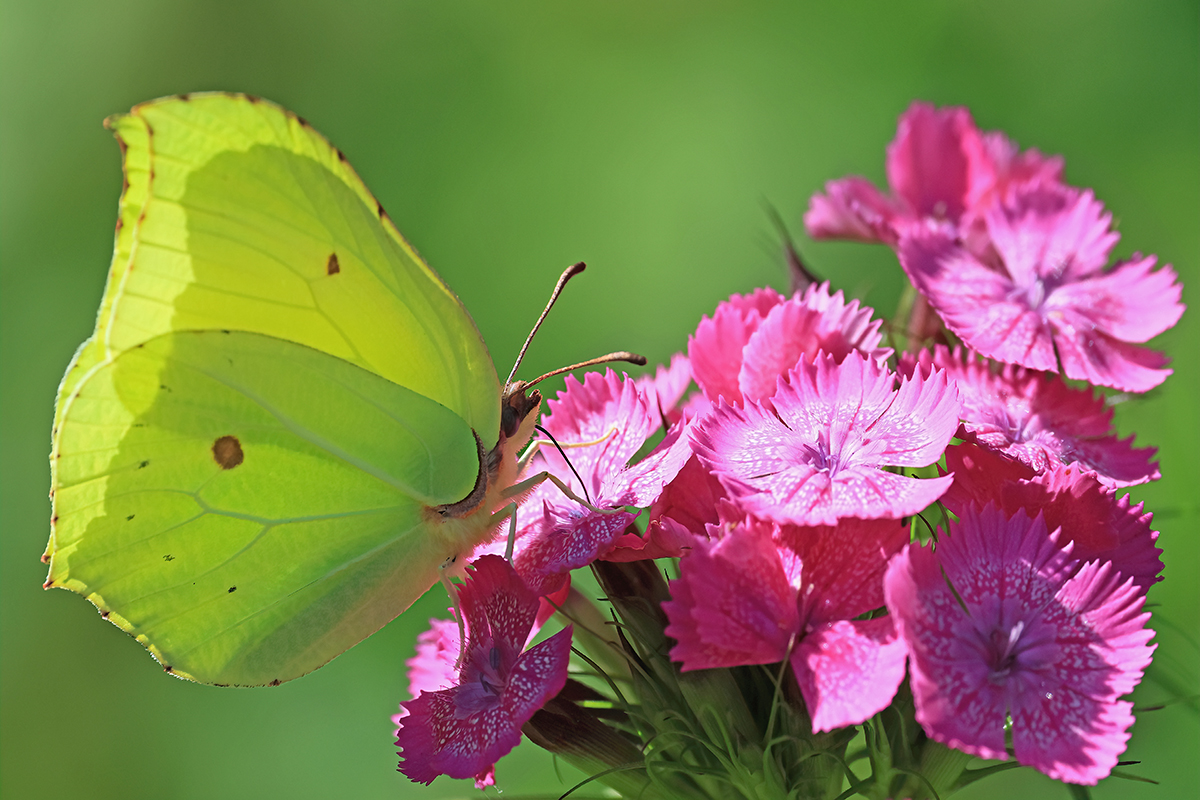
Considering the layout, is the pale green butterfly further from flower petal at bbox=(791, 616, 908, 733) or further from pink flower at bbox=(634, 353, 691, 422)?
flower petal at bbox=(791, 616, 908, 733)

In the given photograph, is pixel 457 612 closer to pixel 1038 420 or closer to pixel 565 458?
pixel 565 458

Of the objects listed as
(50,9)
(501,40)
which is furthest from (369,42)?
(50,9)

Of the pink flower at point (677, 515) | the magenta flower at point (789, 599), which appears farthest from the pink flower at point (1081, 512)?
the pink flower at point (677, 515)

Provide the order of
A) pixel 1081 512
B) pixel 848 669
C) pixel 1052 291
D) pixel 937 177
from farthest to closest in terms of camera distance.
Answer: pixel 937 177 → pixel 1052 291 → pixel 1081 512 → pixel 848 669

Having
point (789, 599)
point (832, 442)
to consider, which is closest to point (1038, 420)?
point (832, 442)

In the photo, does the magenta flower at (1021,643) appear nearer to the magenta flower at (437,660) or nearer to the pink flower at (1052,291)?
the pink flower at (1052,291)

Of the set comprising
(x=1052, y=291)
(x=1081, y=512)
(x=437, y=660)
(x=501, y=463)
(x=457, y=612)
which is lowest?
(x=437, y=660)

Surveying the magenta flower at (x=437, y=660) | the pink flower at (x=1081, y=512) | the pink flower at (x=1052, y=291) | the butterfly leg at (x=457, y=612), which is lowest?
the magenta flower at (x=437, y=660)
